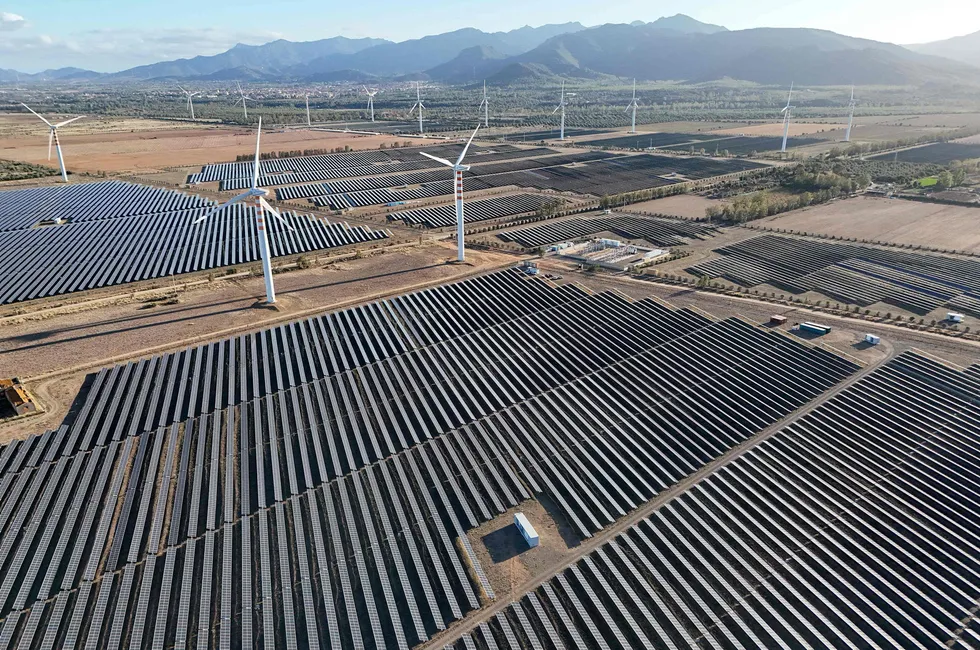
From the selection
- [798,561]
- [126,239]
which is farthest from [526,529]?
[126,239]

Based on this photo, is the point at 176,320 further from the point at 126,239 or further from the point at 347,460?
the point at 126,239

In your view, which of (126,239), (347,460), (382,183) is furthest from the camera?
(382,183)

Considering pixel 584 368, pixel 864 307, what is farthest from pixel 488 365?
pixel 864 307

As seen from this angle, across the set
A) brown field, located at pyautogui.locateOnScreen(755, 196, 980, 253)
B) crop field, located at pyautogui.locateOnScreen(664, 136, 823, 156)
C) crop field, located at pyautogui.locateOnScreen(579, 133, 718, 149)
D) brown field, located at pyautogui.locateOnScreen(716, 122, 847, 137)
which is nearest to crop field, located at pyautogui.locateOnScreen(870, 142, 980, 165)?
crop field, located at pyautogui.locateOnScreen(664, 136, 823, 156)

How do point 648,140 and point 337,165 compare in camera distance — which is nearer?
point 337,165

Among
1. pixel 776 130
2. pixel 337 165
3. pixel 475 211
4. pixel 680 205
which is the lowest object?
pixel 680 205

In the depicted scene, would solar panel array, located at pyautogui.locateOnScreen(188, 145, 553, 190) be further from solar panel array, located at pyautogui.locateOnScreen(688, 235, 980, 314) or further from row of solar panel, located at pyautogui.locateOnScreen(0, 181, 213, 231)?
solar panel array, located at pyautogui.locateOnScreen(688, 235, 980, 314)

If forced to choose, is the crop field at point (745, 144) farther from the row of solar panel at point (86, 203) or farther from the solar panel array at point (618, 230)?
the row of solar panel at point (86, 203)

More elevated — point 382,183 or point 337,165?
point 337,165
